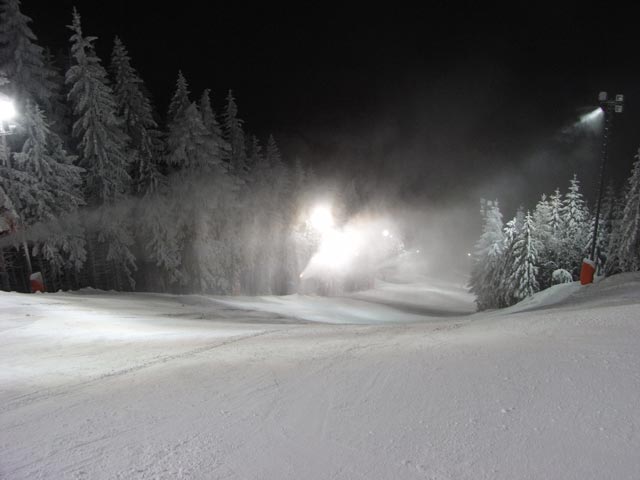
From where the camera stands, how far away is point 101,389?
18.3ft

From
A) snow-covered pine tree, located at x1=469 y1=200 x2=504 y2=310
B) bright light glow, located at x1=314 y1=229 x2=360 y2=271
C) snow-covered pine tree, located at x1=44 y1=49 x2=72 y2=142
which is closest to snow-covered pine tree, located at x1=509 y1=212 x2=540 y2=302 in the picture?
snow-covered pine tree, located at x1=469 y1=200 x2=504 y2=310

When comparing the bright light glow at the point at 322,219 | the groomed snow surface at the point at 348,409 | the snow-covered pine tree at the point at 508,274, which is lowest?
the groomed snow surface at the point at 348,409

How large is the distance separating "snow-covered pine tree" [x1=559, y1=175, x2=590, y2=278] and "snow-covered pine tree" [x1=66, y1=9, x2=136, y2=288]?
1367 inches

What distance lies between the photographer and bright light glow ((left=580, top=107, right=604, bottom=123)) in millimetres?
15604

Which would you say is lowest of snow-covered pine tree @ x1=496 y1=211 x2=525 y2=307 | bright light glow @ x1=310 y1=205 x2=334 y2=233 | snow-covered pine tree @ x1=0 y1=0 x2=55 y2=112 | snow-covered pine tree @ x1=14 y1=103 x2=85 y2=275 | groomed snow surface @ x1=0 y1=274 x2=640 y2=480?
groomed snow surface @ x1=0 y1=274 x2=640 y2=480

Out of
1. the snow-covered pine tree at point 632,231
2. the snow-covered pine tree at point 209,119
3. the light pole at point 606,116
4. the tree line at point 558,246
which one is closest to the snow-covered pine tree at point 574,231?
the tree line at point 558,246

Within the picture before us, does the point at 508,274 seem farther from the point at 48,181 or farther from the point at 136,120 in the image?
the point at 48,181

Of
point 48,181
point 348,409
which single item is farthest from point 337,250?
point 348,409

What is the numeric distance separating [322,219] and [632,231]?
36.6m

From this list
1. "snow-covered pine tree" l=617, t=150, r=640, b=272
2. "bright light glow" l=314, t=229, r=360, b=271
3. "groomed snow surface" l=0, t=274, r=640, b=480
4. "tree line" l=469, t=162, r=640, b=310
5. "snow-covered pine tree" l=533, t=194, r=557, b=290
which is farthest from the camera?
"bright light glow" l=314, t=229, r=360, b=271

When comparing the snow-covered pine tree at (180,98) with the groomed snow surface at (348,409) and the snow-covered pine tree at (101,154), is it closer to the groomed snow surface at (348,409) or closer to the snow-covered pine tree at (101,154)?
the snow-covered pine tree at (101,154)

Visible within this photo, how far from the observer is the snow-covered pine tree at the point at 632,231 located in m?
25.1

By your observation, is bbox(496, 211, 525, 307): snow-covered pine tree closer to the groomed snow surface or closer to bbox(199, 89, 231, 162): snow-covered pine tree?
bbox(199, 89, 231, 162): snow-covered pine tree

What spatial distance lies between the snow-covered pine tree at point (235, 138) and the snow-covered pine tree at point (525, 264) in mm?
24911
